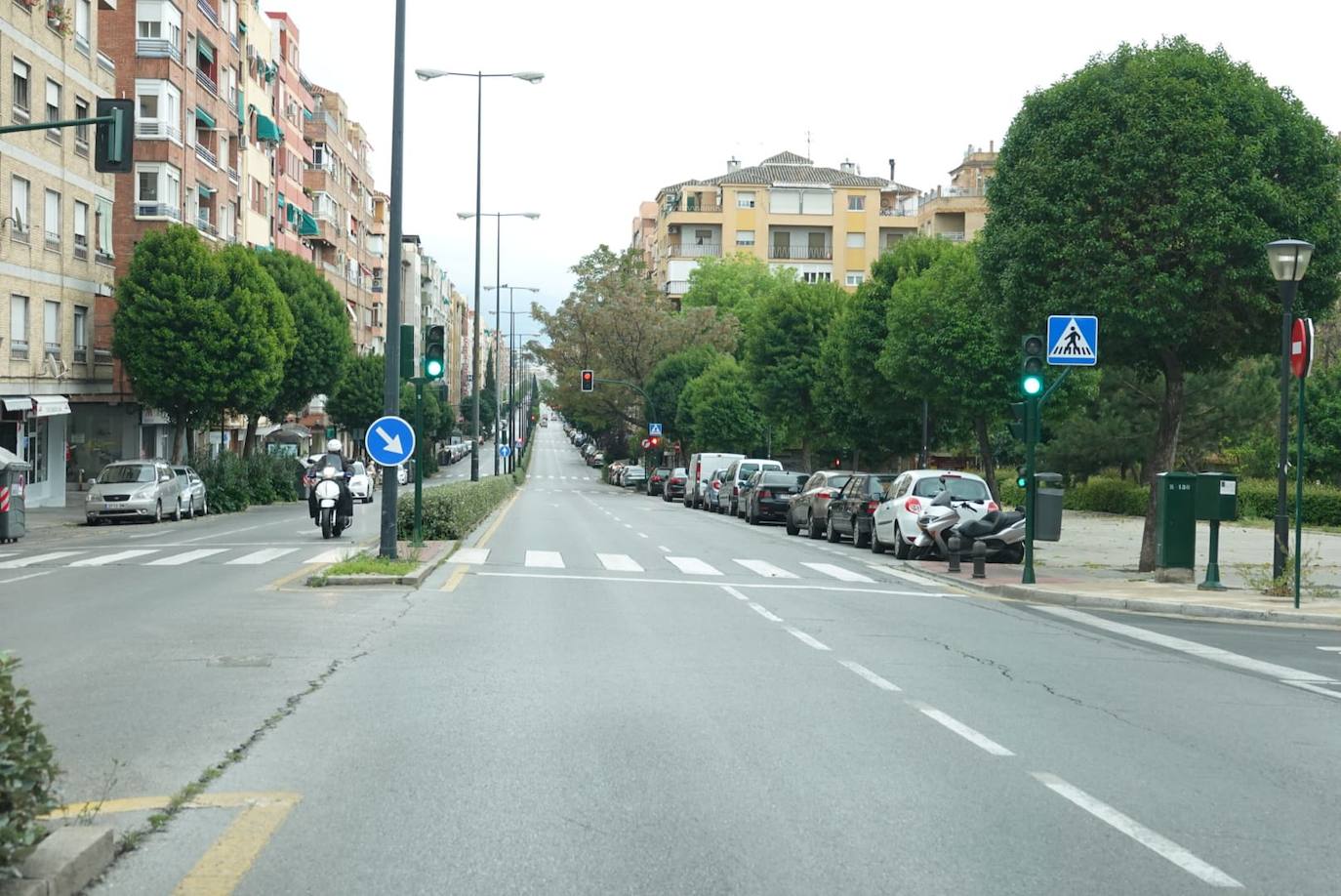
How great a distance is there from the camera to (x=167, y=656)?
11.0 m

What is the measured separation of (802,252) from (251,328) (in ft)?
211

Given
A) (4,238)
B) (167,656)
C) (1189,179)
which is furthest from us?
(4,238)

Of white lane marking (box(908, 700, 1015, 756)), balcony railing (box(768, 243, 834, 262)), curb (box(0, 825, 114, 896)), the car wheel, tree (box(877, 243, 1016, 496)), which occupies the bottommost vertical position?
the car wheel

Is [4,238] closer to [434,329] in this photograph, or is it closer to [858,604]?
[434,329]

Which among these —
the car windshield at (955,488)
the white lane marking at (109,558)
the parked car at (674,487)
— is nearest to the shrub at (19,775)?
the white lane marking at (109,558)

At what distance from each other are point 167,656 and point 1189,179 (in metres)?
15.4

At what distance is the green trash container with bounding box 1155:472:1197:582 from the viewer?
1950cm

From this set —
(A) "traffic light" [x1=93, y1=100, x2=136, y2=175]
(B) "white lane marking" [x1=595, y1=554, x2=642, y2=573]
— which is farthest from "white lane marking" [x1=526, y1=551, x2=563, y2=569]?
(A) "traffic light" [x1=93, y1=100, x2=136, y2=175]

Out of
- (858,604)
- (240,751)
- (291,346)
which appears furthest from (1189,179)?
(291,346)

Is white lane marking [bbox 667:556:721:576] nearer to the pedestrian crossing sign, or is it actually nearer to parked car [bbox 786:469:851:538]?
the pedestrian crossing sign

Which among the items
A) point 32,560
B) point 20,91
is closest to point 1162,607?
point 32,560

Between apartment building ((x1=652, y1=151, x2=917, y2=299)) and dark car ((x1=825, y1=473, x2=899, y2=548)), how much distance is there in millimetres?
72155

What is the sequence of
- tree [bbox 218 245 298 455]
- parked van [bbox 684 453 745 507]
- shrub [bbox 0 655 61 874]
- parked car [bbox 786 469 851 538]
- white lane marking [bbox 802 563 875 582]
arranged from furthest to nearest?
parked van [bbox 684 453 745 507] → tree [bbox 218 245 298 455] → parked car [bbox 786 469 851 538] → white lane marking [bbox 802 563 875 582] → shrub [bbox 0 655 61 874]

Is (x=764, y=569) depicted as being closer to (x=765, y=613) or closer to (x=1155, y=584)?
(x=1155, y=584)
